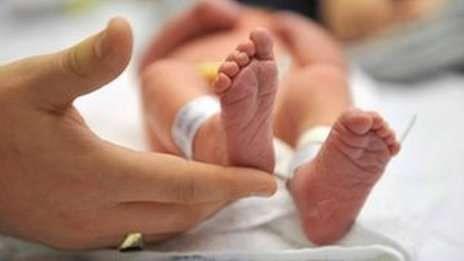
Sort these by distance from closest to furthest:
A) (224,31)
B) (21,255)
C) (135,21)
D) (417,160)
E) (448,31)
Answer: (21,255), (417,160), (224,31), (448,31), (135,21)

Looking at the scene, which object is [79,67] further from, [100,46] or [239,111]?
[239,111]

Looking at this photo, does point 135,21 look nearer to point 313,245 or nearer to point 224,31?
point 224,31

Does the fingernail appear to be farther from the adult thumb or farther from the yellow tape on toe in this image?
the yellow tape on toe

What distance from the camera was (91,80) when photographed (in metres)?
0.53

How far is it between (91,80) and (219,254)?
19 centimetres

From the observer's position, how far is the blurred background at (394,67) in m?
0.74

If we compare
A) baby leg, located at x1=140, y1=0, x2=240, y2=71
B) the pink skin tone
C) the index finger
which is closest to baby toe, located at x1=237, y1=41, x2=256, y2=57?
the pink skin tone

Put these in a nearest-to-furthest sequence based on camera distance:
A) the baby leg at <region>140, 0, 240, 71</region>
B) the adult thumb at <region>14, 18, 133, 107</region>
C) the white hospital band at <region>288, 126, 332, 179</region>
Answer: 1. the adult thumb at <region>14, 18, 133, 107</region>
2. the white hospital band at <region>288, 126, 332, 179</region>
3. the baby leg at <region>140, 0, 240, 71</region>

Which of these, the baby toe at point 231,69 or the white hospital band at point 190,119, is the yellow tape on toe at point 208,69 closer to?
the white hospital band at point 190,119

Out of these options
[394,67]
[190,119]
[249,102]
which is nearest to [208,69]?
[190,119]

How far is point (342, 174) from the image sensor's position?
0.59 meters

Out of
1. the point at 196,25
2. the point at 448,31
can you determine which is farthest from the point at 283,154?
the point at 448,31

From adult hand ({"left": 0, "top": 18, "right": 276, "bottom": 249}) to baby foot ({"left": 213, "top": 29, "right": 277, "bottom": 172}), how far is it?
0.02m

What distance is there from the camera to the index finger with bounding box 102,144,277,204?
57 cm
